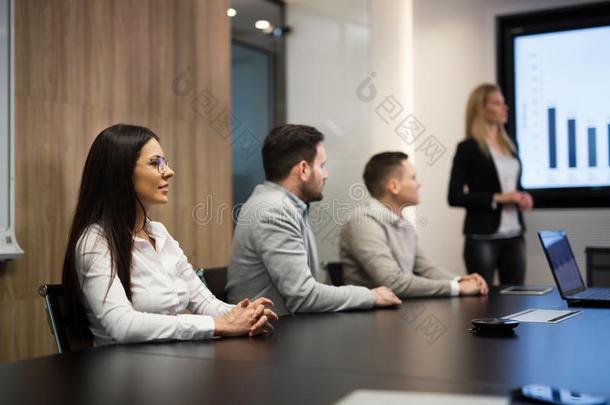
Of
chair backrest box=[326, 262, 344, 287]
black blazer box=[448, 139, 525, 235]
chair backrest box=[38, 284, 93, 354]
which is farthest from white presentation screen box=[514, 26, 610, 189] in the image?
chair backrest box=[38, 284, 93, 354]

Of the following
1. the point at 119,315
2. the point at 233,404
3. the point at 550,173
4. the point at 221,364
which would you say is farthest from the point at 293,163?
the point at 550,173

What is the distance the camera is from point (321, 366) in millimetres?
1276

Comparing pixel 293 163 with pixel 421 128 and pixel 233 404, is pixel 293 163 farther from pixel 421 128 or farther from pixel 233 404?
pixel 421 128

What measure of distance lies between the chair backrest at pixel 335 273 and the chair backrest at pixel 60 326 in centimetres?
117

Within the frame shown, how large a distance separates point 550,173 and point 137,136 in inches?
131

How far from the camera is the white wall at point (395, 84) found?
4945 mm

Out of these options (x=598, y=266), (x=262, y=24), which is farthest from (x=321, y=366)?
(x=262, y=24)

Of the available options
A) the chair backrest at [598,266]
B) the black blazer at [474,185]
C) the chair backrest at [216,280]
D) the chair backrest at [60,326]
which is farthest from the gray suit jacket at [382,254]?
the chair backrest at [598,266]

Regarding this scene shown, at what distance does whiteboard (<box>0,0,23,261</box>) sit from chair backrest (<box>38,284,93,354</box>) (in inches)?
37.8

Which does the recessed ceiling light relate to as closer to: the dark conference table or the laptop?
the laptop

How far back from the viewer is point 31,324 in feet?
8.99

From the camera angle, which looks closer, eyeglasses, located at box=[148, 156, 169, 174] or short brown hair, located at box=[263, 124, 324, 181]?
eyeglasses, located at box=[148, 156, 169, 174]

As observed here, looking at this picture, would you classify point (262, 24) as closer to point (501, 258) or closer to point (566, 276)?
point (501, 258)

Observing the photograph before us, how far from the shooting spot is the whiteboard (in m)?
2.59
